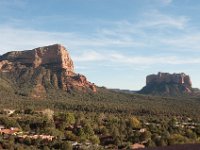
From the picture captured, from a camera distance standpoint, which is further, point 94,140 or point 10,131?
point 10,131

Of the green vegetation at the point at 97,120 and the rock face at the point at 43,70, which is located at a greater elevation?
the rock face at the point at 43,70

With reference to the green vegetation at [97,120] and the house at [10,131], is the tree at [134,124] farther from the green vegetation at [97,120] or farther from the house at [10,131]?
the house at [10,131]

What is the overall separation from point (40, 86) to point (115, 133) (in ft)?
241

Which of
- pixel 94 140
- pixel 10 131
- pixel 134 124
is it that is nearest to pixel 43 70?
pixel 134 124

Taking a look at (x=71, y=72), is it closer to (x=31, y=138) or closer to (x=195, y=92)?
(x=195, y=92)

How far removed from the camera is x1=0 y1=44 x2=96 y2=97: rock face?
448 feet

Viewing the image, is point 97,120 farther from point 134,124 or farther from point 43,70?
point 43,70

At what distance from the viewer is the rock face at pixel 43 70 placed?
13662cm

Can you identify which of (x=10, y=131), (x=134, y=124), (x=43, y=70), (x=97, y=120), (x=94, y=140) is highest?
(x=43, y=70)

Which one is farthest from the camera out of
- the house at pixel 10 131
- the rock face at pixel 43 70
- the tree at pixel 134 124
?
the rock face at pixel 43 70

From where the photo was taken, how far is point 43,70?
14675 cm

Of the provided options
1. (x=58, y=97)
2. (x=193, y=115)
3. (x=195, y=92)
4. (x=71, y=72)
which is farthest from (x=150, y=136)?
(x=195, y=92)

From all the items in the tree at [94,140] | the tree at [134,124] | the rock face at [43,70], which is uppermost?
the rock face at [43,70]

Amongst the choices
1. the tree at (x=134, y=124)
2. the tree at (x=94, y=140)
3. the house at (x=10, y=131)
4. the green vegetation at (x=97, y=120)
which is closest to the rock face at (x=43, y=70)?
the green vegetation at (x=97, y=120)
